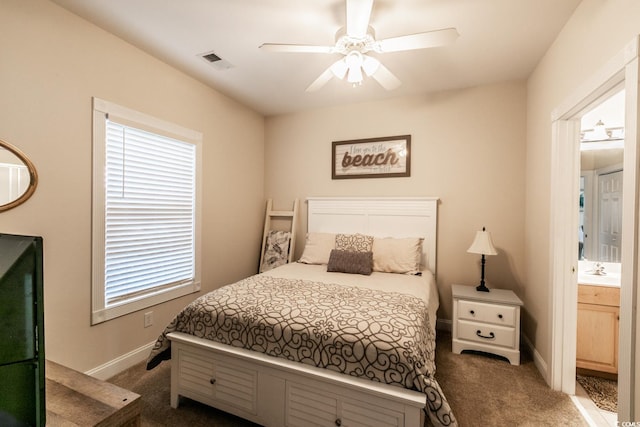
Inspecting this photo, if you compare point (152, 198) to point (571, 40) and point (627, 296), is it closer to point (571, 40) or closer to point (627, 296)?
point (627, 296)

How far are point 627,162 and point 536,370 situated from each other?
1.87 metres

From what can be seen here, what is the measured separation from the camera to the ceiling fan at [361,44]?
1610 millimetres

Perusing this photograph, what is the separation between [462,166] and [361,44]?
184 cm

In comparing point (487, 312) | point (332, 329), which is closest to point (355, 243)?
point (487, 312)

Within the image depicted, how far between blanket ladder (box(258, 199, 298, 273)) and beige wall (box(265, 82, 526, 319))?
0.74 metres

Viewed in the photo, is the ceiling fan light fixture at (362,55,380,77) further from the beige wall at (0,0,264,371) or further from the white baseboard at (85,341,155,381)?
the white baseboard at (85,341,155,381)

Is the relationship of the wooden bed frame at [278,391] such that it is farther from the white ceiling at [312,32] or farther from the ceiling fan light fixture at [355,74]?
the white ceiling at [312,32]

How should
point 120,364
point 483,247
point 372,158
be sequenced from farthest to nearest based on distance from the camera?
point 372,158 < point 483,247 < point 120,364

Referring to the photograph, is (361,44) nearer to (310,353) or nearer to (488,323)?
(310,353)

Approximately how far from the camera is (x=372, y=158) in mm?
3424

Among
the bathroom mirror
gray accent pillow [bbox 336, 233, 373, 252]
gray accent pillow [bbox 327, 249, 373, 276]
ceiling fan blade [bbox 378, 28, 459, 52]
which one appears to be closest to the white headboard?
gray accent pillow [bbox 336, 233, 373, 252]

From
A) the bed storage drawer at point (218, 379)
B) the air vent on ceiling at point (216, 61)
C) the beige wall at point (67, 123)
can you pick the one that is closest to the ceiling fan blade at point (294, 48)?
the air vent on ceiling at point (216, 61)

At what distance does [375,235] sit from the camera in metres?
3.34

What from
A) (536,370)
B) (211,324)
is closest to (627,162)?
(536,370)
